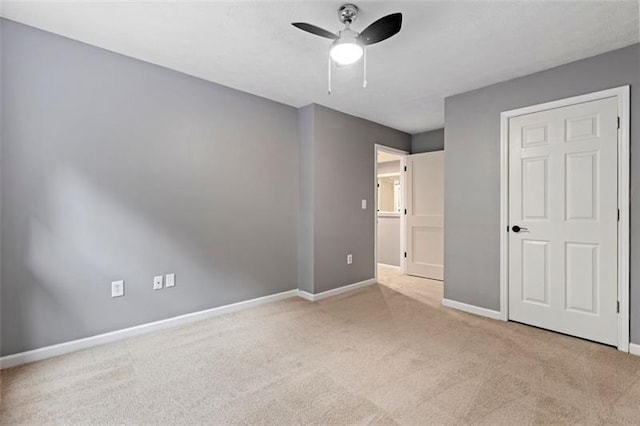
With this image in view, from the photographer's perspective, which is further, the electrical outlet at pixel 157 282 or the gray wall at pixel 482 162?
the electrical outlet at pixel 157 282

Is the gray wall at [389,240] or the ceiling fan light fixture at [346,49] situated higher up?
the ceiling fan light fixture at [346,49]

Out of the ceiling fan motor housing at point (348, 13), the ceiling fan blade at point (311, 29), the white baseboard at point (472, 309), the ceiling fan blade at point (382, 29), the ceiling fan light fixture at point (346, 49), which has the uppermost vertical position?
the ceiling fan motor housing at point (348, 13)

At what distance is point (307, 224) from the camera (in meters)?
3.85

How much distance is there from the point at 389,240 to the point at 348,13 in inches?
173

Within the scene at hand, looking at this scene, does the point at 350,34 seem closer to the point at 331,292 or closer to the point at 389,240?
the point at 331,292

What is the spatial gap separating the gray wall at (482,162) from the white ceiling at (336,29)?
0.12 m

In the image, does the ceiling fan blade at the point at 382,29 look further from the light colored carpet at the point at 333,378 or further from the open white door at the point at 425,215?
the open white door at the point at 425,215

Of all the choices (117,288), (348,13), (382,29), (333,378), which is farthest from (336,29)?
(117,288)

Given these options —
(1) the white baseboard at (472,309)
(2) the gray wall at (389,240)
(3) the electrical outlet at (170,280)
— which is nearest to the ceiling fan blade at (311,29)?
(3) the electrical outlet at (170,280)

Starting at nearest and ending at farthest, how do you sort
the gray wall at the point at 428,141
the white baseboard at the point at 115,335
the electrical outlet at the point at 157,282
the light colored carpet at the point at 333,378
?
the light colored carpet at the point at 333,378 < the white baseboard at the point at 115,335 < the electrical outlet at the point at 157,282 < the gray wall at the point at 428,141

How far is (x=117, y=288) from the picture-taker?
2.59 m

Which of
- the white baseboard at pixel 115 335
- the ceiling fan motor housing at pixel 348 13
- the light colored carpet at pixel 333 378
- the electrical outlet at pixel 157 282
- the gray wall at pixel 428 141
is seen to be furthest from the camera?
the gray wall at pixel 428 141

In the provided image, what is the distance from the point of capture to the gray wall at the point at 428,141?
491 centimetres

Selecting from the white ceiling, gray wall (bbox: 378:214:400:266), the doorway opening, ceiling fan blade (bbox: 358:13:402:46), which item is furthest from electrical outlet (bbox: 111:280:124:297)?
gray wall (bbox: 378:214:400:266)
